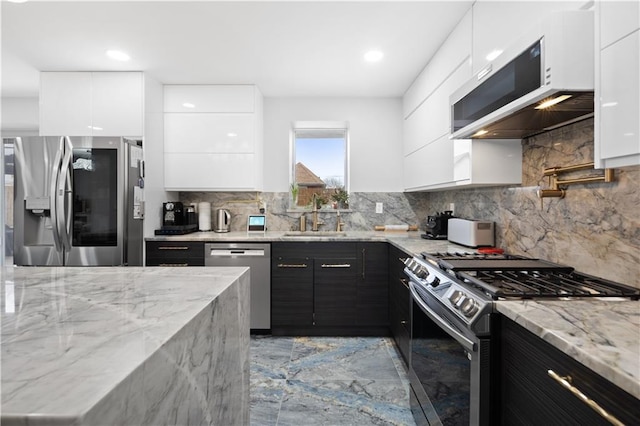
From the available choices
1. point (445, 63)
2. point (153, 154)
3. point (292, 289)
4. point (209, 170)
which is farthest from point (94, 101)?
point (445, 63)

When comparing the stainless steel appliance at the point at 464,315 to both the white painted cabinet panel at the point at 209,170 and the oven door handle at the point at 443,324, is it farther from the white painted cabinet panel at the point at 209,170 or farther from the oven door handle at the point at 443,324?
the white painted cabinet panel at the point at 209,170

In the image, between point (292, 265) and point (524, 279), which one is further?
point (292, 265)

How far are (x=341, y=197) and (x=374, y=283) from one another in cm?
110

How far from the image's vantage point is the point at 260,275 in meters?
3.18

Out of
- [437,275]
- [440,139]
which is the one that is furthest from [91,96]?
[437,275]

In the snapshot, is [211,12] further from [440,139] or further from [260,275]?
[260,275]

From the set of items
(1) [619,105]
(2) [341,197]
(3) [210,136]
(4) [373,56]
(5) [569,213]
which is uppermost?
(4) [373,56]

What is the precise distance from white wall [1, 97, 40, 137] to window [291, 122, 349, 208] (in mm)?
3185

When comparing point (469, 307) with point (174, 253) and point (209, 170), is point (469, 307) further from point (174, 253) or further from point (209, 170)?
point (209, 170)

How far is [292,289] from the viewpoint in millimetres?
3201

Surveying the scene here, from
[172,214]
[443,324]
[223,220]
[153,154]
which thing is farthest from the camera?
[223,220]

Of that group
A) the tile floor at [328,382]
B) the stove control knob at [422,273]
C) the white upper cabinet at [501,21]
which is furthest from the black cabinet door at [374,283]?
the white upper cabinet at [501,21]

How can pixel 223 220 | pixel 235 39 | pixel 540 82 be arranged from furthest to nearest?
pixel 223 220 < pixel 235 39 < pixel 540 82

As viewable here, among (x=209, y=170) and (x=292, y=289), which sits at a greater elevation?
(x=209, y=170)
